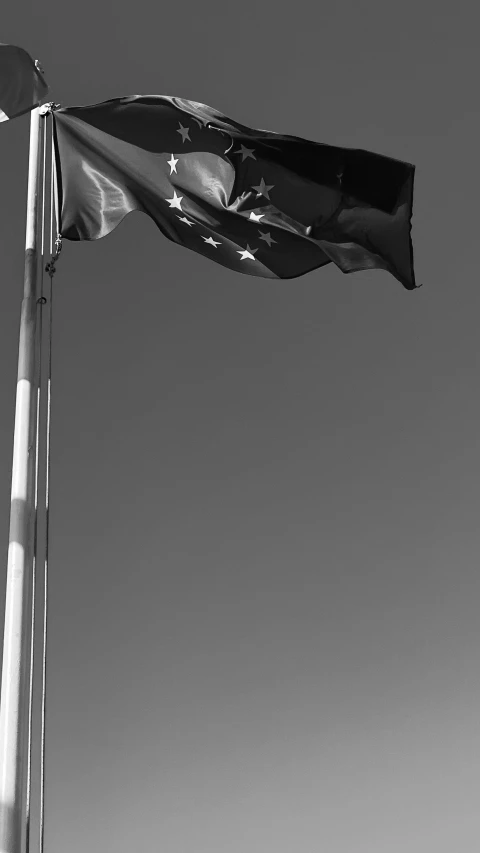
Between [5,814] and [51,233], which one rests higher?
[51,233]

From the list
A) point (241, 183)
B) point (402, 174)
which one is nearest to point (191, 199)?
point (241, 183)

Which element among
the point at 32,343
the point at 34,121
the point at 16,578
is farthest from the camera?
the point at 34,121

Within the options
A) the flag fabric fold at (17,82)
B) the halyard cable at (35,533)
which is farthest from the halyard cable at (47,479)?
the flag fabric fold at (17,82)

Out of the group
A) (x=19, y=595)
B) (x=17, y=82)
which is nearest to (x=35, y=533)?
(x=19, y=595)

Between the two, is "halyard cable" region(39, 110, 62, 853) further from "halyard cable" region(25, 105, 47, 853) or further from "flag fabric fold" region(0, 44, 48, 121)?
"flag fabric fold" region(0, 44, 48, 121)

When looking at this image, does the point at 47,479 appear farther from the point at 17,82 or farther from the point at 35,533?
the point at 17,82

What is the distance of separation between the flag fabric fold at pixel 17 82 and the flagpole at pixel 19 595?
42.3 inches

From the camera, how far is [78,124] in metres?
10.5

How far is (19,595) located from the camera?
767 centimetres

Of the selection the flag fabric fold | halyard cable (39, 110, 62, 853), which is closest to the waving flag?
halyard cable (39, 110, 62, 853)

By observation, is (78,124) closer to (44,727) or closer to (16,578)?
(16,578)

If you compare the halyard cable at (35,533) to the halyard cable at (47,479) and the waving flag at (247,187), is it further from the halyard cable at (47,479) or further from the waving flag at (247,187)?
the waving flag at (247,187)

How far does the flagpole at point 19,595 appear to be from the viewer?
701 cm

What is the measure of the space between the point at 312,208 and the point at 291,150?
0.66 m
